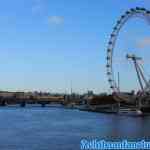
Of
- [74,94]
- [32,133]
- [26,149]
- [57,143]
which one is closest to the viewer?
[26,149]

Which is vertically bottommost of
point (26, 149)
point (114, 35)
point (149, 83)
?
point (26, 149)

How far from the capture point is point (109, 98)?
4719 inches

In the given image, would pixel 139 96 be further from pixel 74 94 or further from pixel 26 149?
pixel 74 94

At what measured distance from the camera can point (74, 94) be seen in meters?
185

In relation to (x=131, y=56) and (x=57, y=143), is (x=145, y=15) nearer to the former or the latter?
(x=131, y=56)

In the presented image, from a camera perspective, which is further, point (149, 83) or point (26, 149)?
point (149, 83)

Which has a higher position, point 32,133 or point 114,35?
point 114,35

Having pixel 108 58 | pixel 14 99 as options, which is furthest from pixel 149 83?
pixel 14 99

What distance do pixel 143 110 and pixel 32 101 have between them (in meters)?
92.0

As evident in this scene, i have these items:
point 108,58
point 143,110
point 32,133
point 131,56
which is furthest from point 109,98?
point 32,133

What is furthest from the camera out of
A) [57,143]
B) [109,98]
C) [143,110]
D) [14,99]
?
[14,99]

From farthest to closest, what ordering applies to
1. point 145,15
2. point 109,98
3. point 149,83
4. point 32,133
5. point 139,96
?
point 109,98
point 139,96
point 149,83
point 145,15
point 32,133

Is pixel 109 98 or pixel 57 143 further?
pixel 109 98

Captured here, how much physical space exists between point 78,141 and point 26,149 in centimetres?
466
